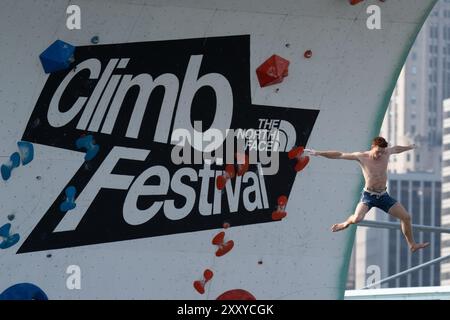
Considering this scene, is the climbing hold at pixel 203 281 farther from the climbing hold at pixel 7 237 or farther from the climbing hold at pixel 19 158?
the climbing hold at pixel 19 158

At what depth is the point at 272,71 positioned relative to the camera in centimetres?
2373

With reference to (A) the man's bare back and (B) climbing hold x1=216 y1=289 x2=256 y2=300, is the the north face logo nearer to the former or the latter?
(B) climbing hold x1=216 y1=289 x2=256 y2=300

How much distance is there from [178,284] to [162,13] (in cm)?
458

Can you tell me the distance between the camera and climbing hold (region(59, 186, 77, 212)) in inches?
915

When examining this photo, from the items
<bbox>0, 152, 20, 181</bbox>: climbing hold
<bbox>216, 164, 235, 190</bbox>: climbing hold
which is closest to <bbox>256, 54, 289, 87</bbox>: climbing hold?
<bbox>216, 164, 235, 190</bbox>: climbing hold

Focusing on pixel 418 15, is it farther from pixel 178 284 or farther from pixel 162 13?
pixel 178 284

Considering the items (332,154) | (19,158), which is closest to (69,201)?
(19,158)

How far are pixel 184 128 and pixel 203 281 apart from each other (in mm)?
2634

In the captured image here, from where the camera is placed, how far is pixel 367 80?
24172 mm

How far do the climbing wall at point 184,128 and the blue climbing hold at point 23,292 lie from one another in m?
0.03

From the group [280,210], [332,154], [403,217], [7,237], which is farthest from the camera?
[280,210]

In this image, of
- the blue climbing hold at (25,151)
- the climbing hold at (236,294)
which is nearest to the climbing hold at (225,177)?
the climbing hold at (236,294)

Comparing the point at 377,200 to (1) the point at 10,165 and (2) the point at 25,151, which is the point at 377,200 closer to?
(2) the point at 25,151

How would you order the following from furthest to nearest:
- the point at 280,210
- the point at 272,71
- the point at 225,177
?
the point at 280,210 < the point at 272,71 < the point at 225,177
